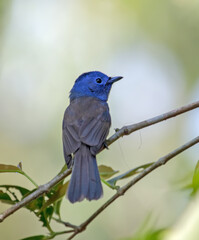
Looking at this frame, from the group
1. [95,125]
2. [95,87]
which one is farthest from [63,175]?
[95,87]

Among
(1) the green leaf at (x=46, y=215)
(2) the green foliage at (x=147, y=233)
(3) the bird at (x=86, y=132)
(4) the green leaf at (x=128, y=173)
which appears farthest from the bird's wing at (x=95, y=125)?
(2) the green foliage at (x=147, y=233)

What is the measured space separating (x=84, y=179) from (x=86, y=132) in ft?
2.49

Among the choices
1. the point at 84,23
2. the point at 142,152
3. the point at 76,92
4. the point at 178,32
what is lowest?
the point at 142,152

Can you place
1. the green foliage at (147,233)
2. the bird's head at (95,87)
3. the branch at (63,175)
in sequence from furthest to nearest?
the bird's head at (95,87)
the branch at (63,175)
the green foliage at (147,233)

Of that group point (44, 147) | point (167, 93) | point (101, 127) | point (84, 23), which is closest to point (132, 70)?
point (167, 93)

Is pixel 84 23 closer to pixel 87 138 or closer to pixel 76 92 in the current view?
pixel 76 92

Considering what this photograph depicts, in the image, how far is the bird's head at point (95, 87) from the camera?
4.95 m

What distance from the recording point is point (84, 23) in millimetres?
7566

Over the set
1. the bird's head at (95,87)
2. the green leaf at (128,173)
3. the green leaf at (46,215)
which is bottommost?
the green leaf at (46,215)

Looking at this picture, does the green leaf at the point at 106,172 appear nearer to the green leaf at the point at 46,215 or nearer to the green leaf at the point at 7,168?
the green leaf at the point at 46,215

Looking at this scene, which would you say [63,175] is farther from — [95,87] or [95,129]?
[95,87]

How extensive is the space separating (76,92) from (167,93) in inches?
103

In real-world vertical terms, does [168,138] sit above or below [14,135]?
below

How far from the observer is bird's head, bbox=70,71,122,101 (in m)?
4.95
